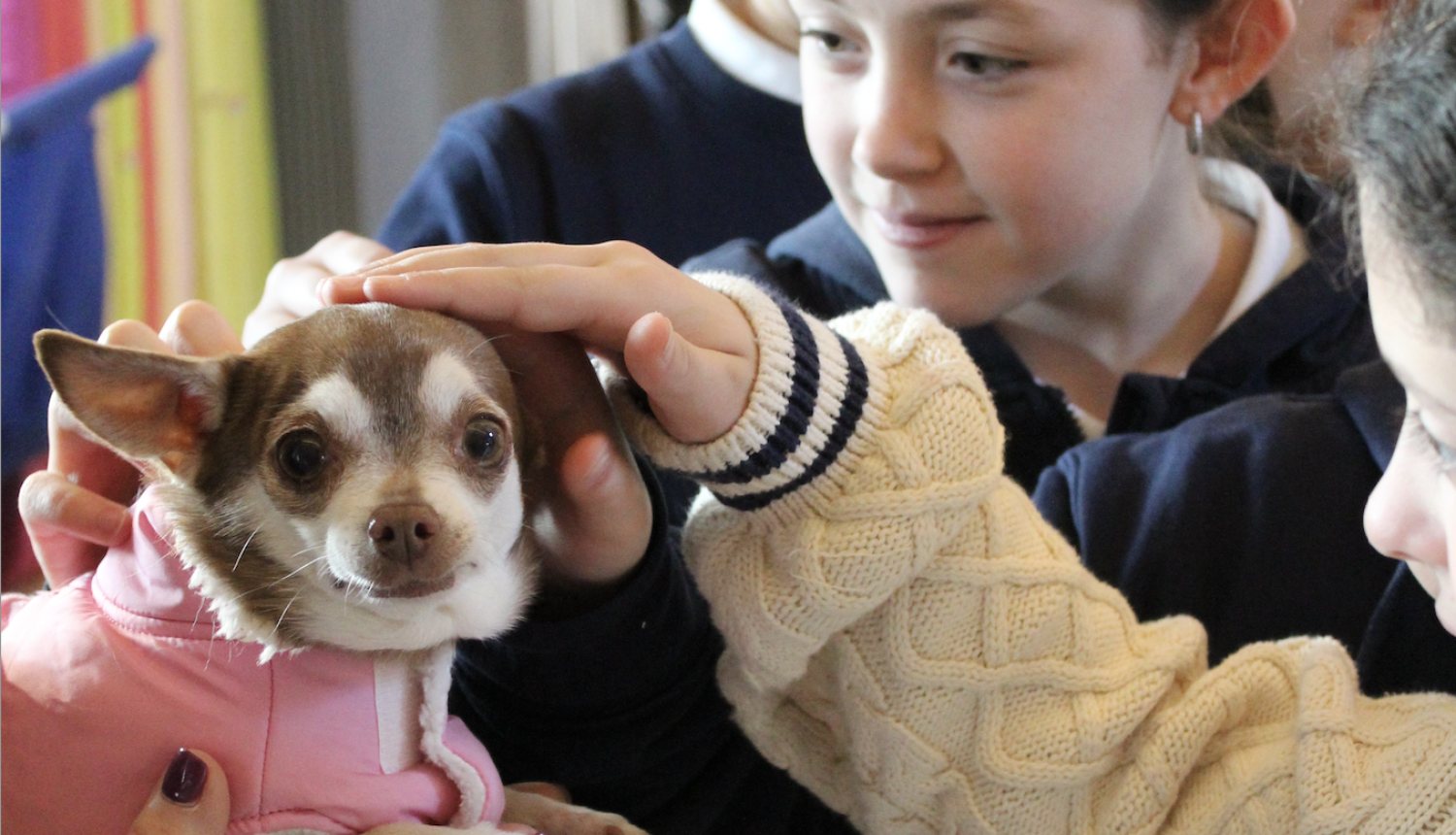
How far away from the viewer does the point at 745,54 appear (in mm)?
1725

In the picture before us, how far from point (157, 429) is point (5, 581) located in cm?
51

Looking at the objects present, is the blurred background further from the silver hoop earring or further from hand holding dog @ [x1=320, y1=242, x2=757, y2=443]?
the silver hoop earring

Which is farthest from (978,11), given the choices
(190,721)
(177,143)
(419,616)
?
(177,143)

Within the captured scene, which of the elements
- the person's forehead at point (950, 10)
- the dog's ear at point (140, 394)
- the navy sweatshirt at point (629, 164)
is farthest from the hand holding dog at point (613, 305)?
the navy sweatshirt at point (629, 164)

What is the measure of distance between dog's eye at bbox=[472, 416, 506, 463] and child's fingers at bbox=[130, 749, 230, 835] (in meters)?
0.25

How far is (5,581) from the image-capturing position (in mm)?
1187

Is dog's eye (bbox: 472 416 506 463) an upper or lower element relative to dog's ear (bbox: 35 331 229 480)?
lower

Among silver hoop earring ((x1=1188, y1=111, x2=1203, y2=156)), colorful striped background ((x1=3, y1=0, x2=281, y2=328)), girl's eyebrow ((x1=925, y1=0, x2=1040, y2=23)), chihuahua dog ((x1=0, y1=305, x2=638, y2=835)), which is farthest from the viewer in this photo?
colorful striped background ((x1=3, y1=0, x2=281, y2=328))

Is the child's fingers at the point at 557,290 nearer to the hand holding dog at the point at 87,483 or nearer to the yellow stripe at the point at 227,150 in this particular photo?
the hand holding dog at the point at 87,483

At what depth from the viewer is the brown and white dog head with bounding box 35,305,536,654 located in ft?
2.59

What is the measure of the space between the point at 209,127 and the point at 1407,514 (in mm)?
1918

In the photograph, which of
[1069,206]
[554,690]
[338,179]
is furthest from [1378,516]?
[338,179]

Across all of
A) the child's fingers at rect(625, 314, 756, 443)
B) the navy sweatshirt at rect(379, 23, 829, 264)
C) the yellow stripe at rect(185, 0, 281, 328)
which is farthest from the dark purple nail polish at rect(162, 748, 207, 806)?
the yellow stripe at rect(185, 0, 281, 328)

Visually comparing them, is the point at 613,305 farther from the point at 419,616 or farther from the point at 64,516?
the point at 64,516
